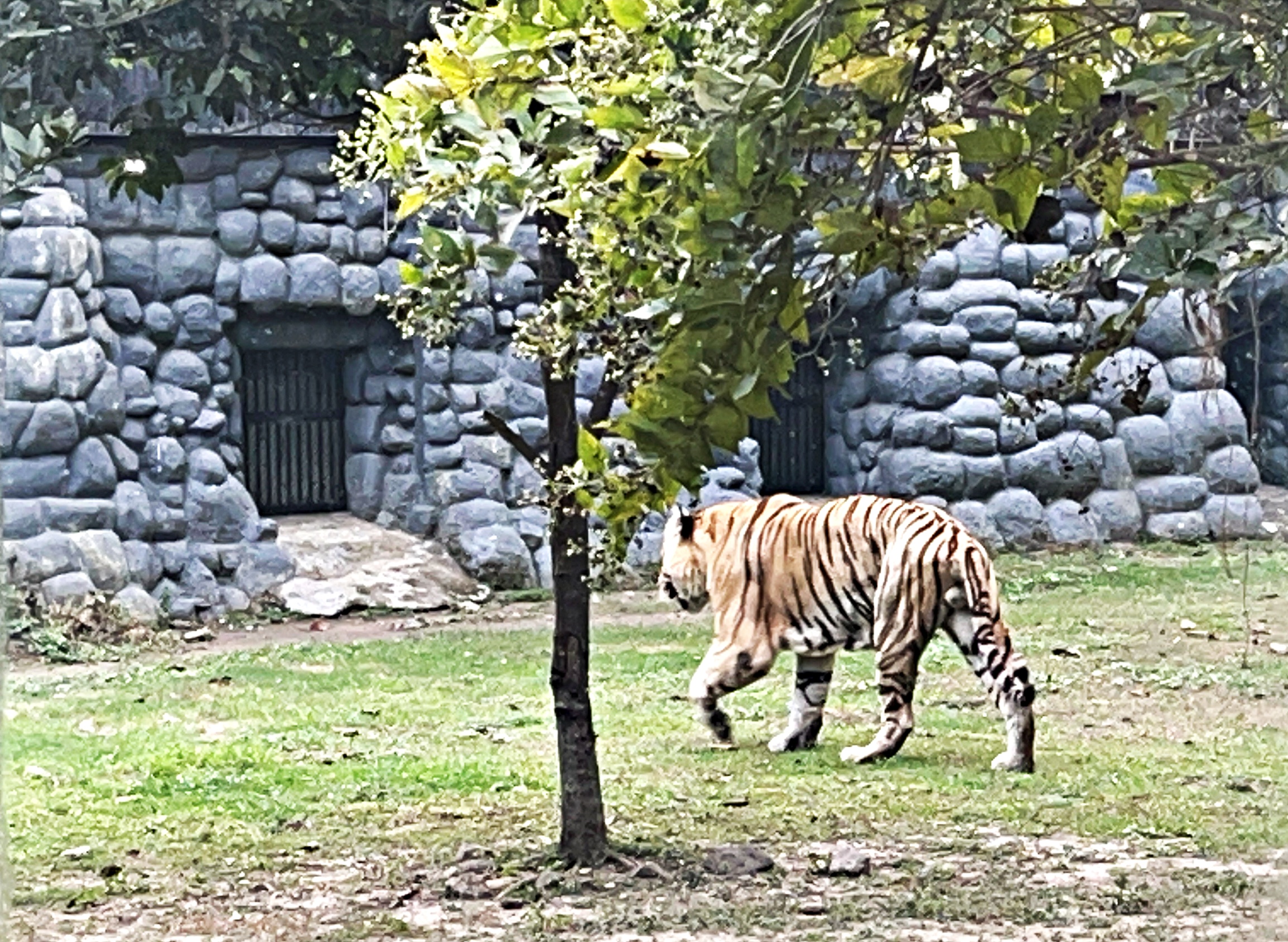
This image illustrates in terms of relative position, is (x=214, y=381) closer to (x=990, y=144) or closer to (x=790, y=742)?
(x=790, y=742)

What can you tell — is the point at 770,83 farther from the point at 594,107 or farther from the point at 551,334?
the point at 551,334

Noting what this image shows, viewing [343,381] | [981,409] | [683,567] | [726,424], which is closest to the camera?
[726,424]

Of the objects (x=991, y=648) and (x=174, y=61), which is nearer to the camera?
(x=174, y=61)

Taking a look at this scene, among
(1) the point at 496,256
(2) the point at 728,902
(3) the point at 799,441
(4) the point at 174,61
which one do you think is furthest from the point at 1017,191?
(3) the point at 799,441

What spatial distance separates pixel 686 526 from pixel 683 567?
103 millimetres

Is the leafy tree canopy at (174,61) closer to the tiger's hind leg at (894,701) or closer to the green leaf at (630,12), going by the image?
the green leaf at (630,12)

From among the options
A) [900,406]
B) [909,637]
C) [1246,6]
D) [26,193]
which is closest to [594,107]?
[1246,6]

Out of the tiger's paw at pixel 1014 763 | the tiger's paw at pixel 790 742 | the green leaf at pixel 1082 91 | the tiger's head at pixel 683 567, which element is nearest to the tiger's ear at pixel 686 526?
the tiger's head at pixel 683 567

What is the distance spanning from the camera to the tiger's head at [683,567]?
5.45 meters

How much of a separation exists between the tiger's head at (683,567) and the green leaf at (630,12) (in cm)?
367

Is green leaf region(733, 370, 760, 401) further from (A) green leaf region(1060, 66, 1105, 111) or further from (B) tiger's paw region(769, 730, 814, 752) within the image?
(B) tiger's paw region(769, 730, 814, 752)

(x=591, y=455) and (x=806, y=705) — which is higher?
(x=591, y=455)

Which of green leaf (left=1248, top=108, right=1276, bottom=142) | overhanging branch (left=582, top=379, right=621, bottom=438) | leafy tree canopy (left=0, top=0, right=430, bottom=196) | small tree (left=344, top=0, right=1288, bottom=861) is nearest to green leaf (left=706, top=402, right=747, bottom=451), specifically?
small tree (left=344, top=0, right=1288, bottom=861)

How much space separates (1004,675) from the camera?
5.04 metres
